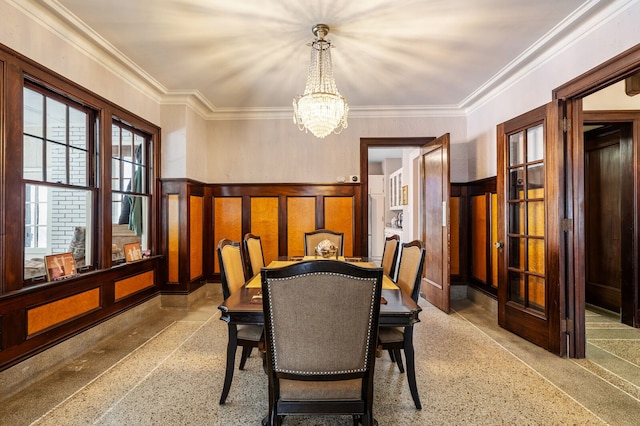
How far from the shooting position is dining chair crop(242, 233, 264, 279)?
3041mm

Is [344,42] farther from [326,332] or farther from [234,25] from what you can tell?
[326,332]

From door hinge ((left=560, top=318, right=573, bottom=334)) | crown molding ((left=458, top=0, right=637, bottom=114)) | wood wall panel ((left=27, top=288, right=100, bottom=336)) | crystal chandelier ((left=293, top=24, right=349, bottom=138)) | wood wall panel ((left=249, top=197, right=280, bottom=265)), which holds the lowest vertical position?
door hinge ((left=560, top=318, right=573, bottom=334))

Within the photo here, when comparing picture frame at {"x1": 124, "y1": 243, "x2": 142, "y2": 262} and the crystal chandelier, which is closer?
the crystal chandelier

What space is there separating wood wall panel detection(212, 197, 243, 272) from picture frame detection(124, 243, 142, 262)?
1.23 m

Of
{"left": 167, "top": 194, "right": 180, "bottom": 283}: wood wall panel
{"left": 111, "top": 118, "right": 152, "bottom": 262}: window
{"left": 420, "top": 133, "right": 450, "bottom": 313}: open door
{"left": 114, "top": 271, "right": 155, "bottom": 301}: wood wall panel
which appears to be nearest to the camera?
{"left": 114, "top": 271, "right": 155, "bottom": 301}: wood wall panel

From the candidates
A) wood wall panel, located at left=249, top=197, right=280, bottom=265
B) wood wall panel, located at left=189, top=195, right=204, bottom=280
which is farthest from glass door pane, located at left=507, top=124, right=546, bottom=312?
wood wall panel, located at left=189, top=195, right=204, bottom=280

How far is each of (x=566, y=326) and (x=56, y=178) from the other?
453cm

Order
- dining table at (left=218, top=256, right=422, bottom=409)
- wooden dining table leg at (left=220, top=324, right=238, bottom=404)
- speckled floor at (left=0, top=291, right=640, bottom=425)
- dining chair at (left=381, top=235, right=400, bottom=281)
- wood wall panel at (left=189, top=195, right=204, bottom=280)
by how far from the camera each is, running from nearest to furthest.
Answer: dining table at (left=218, top=256, right=422, bottom=409) → speckled floor at (left=0, top=291, right=640, bottom=425) → wooden dining table leg at (left=220, top=324, right=238, bottom=404) → dining chair at (left=381, top=235, right=400, bottom=281) → wood wall panel at (left=189, top=195, right=204, bottom=280)

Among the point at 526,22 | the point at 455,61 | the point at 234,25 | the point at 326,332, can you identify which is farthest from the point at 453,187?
the point at 326,332

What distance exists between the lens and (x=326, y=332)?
4.82ft

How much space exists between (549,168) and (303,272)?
8.66ft

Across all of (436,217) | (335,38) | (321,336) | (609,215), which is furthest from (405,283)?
(609,215)

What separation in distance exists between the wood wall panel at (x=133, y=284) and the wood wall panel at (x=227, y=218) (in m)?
A: 1.11

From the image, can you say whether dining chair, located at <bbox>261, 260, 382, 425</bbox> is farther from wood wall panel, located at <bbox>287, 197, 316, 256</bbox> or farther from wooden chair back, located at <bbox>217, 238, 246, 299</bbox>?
wood wall panel, located at <bbox>287, 197, 316, 256</bbox>
